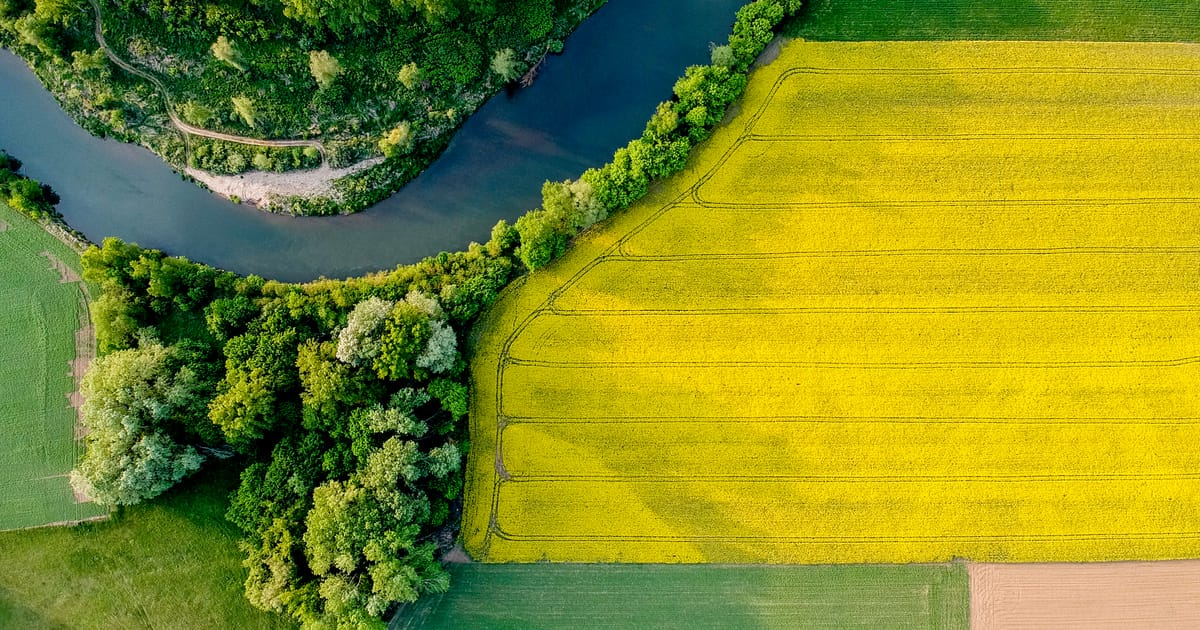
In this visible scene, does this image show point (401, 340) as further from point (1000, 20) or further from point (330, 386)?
point (1000, 20)

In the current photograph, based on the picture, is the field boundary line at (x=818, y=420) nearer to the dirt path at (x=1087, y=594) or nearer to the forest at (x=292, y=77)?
the dirt path at (x=1087, y=594)

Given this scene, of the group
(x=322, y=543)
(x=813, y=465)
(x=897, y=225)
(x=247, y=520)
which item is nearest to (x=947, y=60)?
(x=897, y=225)

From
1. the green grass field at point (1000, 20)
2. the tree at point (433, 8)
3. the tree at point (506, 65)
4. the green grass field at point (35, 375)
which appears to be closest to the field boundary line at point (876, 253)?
the tree at point (506, 65)

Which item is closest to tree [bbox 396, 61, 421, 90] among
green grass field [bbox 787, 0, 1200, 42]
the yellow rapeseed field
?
the yellow rapeseed field

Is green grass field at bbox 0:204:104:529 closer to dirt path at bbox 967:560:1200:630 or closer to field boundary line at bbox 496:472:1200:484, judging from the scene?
field boundary line at bbox 496:472:1200:484

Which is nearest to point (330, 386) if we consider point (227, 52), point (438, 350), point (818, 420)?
point (438, 350)

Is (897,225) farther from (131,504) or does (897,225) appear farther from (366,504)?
(131,504)
